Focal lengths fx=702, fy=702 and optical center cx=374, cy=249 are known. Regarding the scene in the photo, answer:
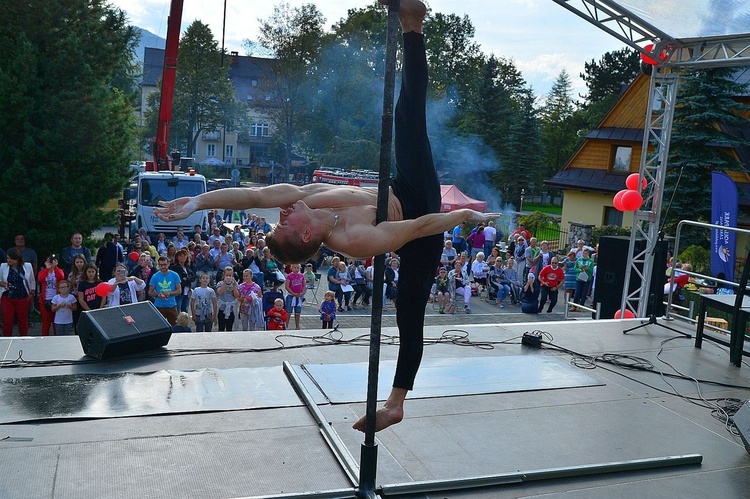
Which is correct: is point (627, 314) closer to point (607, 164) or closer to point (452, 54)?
point (607, 164)

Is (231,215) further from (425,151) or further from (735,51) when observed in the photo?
(425,151)

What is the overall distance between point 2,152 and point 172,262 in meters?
3.38

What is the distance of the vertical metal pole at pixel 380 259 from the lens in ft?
11.8

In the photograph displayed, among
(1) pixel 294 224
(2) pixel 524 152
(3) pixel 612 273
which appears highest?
(2) pixel 524 152

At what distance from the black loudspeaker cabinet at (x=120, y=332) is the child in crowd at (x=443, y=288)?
7597 mm

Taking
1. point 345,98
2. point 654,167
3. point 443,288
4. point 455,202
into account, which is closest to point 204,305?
point 443,288

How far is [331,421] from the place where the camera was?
491cm

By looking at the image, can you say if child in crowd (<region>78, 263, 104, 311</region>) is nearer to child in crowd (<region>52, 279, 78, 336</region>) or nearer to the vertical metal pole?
child in crowd (<region>52, 279, 78, 336</region>)

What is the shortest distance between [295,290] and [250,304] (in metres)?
1.04

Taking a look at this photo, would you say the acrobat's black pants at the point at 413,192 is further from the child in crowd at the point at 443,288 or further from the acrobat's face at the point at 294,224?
the child in crowd at the point at 443,288

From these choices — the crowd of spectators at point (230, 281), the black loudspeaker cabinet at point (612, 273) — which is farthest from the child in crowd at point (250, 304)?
the black loudspeaker cabinet at point (612, 273)

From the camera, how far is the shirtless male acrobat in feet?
11.4

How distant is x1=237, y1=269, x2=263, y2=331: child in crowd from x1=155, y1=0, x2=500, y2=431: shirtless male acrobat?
5528 millimetres

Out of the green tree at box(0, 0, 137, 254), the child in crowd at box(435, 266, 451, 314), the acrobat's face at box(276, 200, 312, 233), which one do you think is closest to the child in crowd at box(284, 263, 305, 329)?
the child in crowd at box(435, 266, 451, 314)
